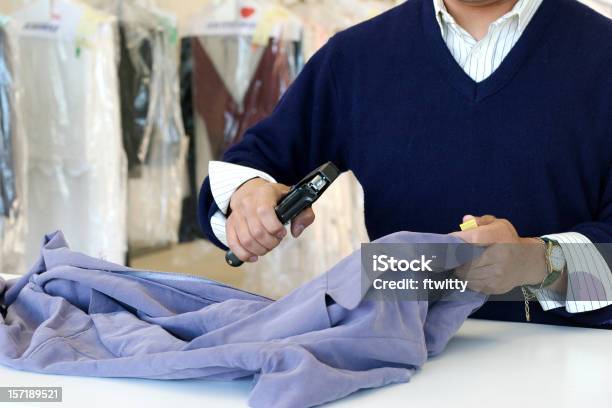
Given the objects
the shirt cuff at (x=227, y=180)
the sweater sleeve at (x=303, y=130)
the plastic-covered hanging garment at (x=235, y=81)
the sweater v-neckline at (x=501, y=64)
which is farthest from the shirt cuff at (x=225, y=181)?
the plastic-covered hanging garment at (x=235, y=81)

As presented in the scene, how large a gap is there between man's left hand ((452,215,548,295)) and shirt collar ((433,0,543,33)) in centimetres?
41

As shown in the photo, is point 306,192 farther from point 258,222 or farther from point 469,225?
point 469,225

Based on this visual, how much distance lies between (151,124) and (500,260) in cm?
190

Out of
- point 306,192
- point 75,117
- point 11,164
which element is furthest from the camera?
point 75,117

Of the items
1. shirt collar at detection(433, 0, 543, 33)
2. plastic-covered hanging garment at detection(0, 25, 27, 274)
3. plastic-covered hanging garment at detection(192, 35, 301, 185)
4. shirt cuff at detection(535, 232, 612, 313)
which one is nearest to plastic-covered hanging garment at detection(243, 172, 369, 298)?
plastic-covered hanging garment at detection(192, 35, 301, 185)

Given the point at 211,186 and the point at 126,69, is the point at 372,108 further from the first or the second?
the point at 126,69

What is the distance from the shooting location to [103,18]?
8.07 feet

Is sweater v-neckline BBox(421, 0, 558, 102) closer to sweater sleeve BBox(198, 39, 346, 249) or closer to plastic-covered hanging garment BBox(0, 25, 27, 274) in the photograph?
sweater sleeve BBox(198, 39, 346, 249)

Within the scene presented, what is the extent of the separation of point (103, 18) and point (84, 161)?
0.42m

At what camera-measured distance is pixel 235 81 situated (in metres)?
2.66

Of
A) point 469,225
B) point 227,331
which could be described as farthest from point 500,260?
point 227,331

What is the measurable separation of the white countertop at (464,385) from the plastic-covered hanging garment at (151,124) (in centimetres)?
183

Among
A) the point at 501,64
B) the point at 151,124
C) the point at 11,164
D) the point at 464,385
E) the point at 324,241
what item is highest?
the point at 501,64

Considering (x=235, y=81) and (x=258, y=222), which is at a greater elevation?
(x=235, y=81)
